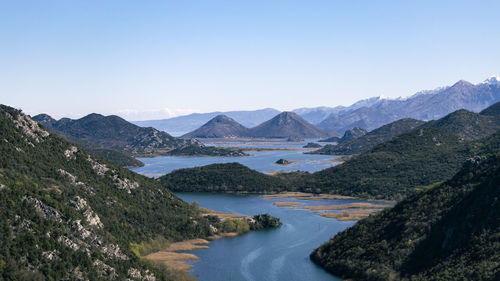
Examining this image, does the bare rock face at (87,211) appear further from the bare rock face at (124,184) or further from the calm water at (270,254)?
the bare rock face at (124,184)

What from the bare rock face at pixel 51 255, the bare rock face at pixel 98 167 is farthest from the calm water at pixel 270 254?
the bare rock face at pixel 98 167

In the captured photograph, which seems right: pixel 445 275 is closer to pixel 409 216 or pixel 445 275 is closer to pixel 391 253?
pixel 391 253

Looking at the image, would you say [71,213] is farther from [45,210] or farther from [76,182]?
[76,182]

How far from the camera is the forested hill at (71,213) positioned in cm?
9819

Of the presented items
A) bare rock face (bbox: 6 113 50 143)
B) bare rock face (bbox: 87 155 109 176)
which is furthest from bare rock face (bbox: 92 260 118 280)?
bare rock face (bbox: 6 113 50 143)

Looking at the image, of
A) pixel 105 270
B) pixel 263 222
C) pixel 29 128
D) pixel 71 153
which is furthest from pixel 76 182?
pixel 263 222

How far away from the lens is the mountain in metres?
101

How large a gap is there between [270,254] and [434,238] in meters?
45.8

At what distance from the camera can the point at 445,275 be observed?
98.1 meters

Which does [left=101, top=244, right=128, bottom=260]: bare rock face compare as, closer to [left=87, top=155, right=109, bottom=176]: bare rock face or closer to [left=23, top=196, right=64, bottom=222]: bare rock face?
[left=23, top=196, right=64, bottom=222]: bare rock face

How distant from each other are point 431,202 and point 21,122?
12092 centimetres

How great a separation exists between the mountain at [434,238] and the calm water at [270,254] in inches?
265

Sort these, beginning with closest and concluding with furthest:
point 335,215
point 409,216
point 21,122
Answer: point 409,216 < point 21,122 < point 335,215

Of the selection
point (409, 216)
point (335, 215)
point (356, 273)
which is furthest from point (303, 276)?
point (335, 215)
